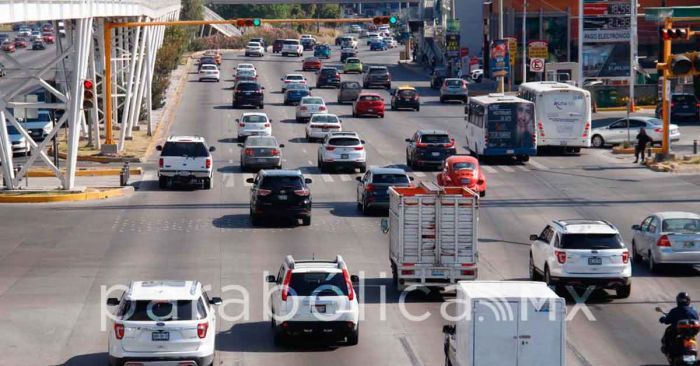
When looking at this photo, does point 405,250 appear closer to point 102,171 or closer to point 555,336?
point 555,336

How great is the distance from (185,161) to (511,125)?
1386 centimetres

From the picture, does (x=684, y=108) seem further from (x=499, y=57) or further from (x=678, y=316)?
(x=678, y=316)

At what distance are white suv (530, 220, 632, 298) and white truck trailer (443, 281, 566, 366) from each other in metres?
9.55

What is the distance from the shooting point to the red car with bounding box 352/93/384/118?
262 feet

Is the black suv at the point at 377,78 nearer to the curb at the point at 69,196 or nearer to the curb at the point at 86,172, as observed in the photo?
the curb at the point at 86,172

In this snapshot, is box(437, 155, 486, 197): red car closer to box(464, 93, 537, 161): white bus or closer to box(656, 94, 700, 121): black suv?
box(464, 93, 537, 161): white bus

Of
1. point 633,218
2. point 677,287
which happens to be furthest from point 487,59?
point 677,287

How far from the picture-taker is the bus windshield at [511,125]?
56.6m

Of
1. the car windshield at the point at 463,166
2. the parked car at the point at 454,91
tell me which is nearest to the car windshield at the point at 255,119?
the car windshield at the point at 463,166

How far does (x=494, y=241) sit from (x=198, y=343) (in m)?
17.8

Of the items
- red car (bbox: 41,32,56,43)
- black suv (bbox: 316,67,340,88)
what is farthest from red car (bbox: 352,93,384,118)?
red car (bbox: 41,32,56,43)

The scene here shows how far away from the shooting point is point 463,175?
46.2 meters

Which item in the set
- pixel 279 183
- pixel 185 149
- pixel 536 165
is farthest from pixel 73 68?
pixel 536 165

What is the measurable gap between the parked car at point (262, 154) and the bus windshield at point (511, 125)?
8.51 metres
